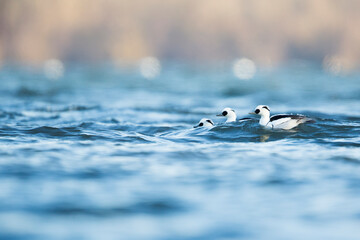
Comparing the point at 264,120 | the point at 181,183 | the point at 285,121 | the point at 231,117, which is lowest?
the point at 181,183

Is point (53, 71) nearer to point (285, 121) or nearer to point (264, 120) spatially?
point (264, 120)

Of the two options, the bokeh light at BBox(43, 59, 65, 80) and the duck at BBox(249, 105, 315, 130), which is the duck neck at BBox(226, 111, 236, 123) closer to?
the duck at BBox(249, 105, 315, 130)

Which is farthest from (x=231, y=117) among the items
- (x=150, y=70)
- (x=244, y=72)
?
(x=150, y=70)

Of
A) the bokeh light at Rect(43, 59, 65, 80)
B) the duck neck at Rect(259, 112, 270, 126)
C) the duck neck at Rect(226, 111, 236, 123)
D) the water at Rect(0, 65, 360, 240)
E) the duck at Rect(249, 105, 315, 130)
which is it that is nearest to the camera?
the water at Rect(0, 65, 360, 240)

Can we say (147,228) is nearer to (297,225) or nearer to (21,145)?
(297,225)

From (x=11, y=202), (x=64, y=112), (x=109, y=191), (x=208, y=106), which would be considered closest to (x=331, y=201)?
(x=109, y=191)

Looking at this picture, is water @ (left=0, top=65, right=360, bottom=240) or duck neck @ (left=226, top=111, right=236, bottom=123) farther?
duck neck @ (left=226, top=111, right=236, bottom=123)

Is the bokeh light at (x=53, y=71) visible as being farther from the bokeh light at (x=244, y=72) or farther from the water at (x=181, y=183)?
the water at (x=181, y=183)

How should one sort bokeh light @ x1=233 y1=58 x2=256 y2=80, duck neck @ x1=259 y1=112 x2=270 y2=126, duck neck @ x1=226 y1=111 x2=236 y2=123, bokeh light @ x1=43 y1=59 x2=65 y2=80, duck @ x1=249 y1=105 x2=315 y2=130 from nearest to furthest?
duck @ x1=249 y1=105 x2=315 y2=130, duck neck @ x1=259 y1=112 x2=270 y2=126, duck neck @ x1=226 y1=111 x2=236 y2=123, bokeh light @ x1=43 y1=59 x2=65 y2=80, bokeh light @ x1=233 y1=58 x2=256 y2=80

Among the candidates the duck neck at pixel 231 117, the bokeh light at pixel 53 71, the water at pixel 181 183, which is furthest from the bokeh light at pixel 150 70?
the water at pixel 181 183

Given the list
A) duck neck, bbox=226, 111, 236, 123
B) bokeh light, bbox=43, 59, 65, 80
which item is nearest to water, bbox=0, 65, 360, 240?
duck neck, bbox=226, 111, 236, 123

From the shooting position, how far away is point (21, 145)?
14031 millimetres

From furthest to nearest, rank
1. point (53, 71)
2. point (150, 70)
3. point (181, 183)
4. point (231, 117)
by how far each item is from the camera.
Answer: point (150, 70) < point (53, 71) < point (231, 117) < point (181, 183)

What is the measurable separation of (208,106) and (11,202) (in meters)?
23.0
